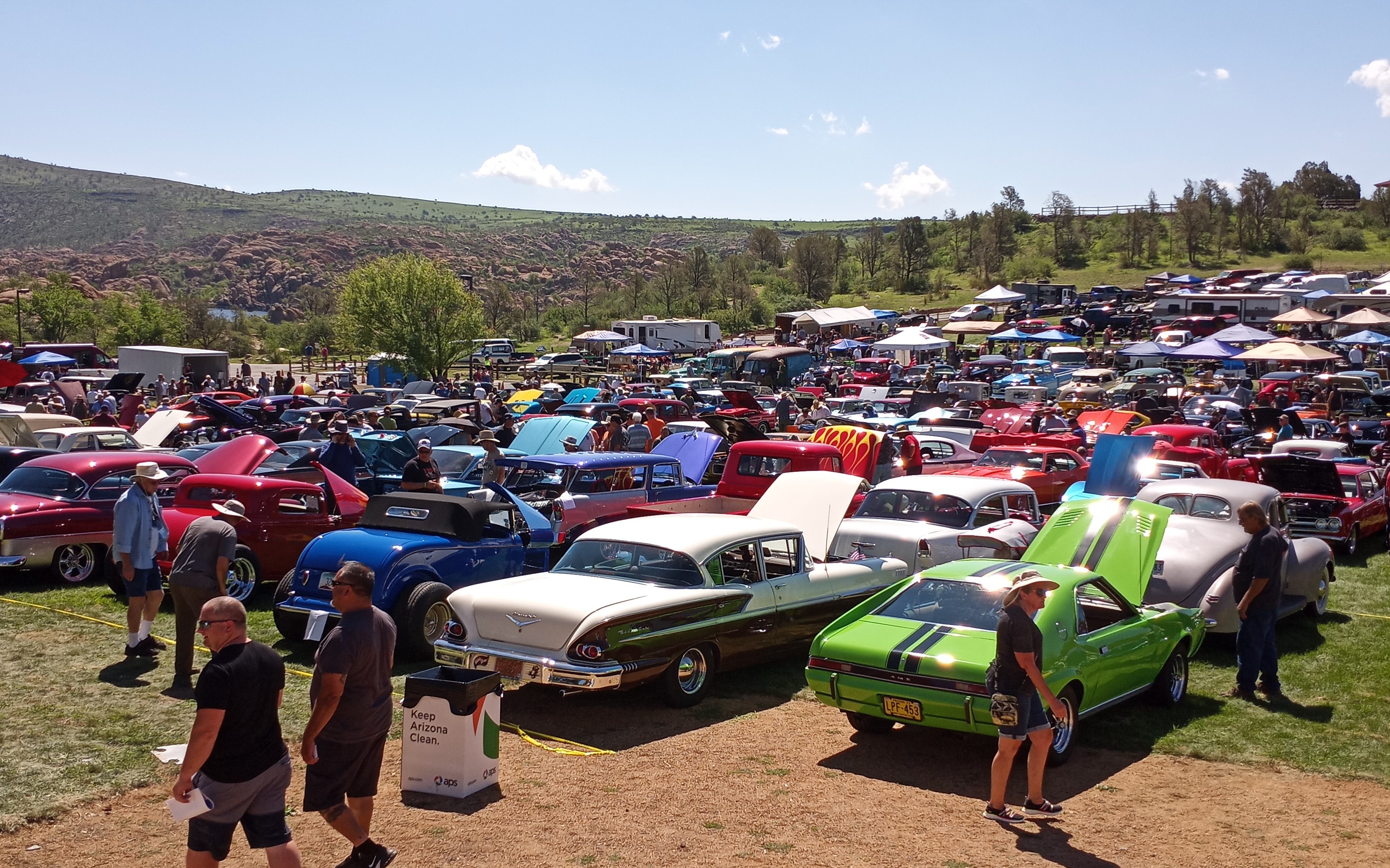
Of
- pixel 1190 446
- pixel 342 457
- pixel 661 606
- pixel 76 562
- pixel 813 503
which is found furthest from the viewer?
pixel 1190 446

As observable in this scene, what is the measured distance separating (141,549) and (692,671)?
190 inches

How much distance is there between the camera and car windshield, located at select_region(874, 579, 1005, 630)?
25.5ft

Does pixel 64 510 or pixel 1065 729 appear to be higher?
pixel 64 510

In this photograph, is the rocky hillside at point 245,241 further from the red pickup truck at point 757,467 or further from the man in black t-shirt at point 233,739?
the man in black t-shirt at point 233,739

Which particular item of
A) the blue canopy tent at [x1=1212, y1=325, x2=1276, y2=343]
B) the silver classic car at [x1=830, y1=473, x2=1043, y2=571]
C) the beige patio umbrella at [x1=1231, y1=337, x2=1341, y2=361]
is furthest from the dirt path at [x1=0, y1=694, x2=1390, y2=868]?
the blue canopy tent at [x1=1212, y1=325, x2=1276, y2=343]

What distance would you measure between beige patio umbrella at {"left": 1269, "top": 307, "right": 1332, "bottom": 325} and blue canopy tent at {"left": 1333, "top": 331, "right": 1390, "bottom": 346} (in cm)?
417

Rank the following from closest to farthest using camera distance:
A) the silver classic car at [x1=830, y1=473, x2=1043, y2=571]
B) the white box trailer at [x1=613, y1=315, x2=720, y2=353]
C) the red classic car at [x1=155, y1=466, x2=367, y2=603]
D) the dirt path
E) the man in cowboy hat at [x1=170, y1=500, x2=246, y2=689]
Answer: the dirt path → the man in cowboy hat at [x1=170, y1=500, x2=246, y2=689] → the silver classic car at [x1=830, y1=473, x2=1043, y2=571] → the red classic car at [x1=155, y1=466, x2=367, y2=603] → the white box trailer at [x1=613, y1=315, x2=720, y2=353]

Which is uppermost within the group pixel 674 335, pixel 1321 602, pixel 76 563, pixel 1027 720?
pixel 674 335

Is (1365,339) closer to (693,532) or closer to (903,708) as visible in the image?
(693,532)

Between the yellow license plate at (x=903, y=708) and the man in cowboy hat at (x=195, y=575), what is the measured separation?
16.8 ft

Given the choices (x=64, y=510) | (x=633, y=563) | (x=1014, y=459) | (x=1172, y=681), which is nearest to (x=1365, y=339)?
(x=1014, y=459)

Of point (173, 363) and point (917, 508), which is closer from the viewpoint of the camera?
point (917, 508)

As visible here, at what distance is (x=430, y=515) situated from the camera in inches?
408

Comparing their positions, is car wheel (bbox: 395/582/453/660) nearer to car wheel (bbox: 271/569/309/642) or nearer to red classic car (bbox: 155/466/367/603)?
car wheel (bbox: 271/569/309/642)
